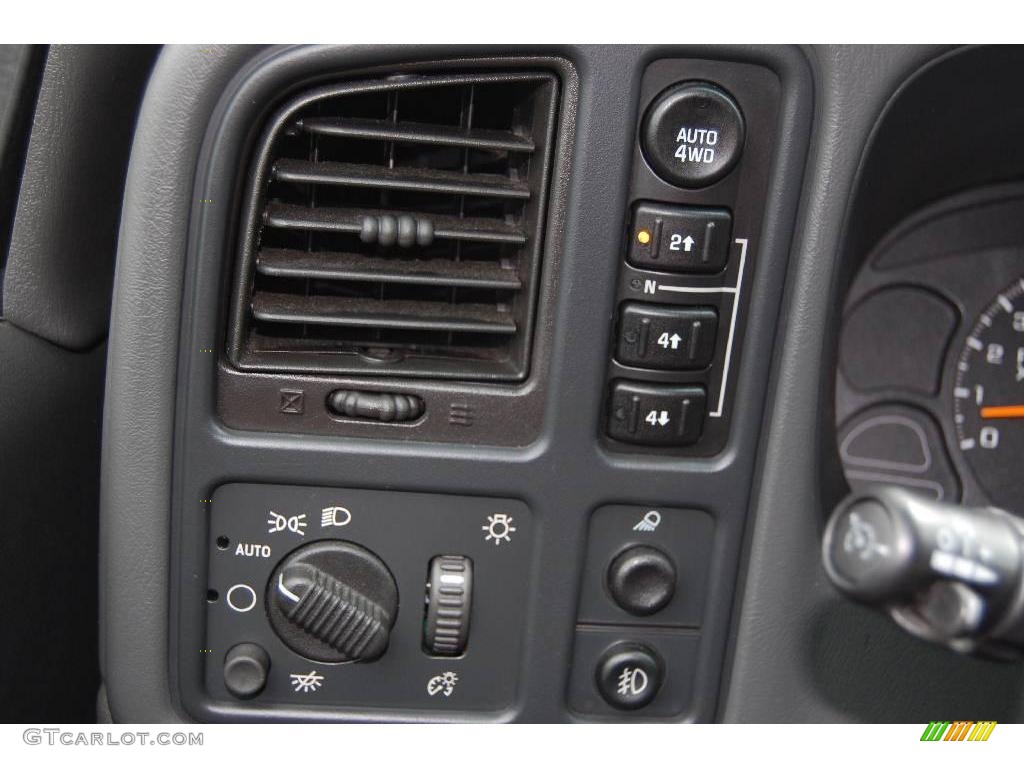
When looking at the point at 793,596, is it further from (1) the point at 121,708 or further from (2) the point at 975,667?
(1) the point at 121,708

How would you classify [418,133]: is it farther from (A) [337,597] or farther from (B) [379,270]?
(A) [337,597]

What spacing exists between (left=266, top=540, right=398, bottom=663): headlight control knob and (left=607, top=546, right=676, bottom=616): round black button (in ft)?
0.71

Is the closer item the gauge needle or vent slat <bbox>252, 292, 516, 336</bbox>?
vent slat <bbox>252, 292, 516, 336</bbox>

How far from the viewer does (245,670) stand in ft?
3.56

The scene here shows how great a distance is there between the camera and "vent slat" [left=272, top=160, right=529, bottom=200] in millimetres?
951

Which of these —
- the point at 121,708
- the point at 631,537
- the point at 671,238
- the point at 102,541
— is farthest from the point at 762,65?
the point at 121,708

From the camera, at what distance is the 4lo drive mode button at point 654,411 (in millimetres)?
1006

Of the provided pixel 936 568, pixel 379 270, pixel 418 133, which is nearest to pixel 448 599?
pixel 379 270

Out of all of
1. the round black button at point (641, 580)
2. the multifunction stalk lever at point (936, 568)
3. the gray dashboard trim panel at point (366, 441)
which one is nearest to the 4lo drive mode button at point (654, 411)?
the gray dashboard trim panel at point (366, 441)

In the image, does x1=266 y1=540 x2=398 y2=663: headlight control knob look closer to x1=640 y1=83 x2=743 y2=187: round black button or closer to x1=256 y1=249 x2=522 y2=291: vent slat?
x1=256 y1=249 x2=522 y2=291: vent slat

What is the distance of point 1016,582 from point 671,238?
441 millimetres

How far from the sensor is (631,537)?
107cm
